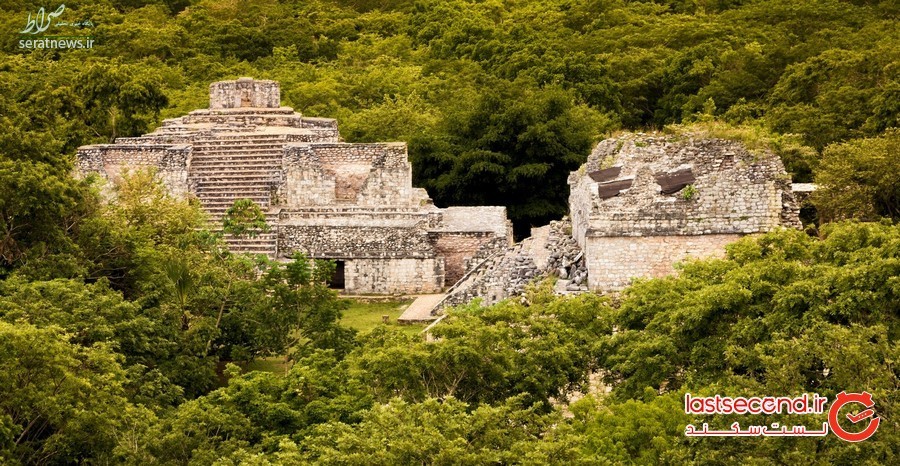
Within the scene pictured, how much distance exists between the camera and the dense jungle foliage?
13.3 metres

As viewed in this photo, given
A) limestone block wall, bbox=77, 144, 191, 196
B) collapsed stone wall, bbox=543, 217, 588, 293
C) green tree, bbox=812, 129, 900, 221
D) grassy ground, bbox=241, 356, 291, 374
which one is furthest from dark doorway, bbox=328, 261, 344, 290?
green tree, bbox=812, 129, 900, 221

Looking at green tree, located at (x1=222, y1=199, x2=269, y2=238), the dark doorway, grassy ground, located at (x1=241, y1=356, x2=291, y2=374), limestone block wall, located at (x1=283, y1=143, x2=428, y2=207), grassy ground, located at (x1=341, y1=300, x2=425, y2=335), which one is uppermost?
limestone block wall, located at (x1=283, y1=143, x2=428, y2=207)

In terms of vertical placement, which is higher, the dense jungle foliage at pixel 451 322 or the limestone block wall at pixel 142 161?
the limestone block wall at pixel 142 161

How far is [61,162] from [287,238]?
667 cm

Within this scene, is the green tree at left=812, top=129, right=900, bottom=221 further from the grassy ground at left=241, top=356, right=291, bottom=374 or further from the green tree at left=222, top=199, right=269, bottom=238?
the green tree at left=222, top=199, right=269, bottom=238

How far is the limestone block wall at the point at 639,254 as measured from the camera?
19484mm

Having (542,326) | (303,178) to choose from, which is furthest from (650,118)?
(542,326)

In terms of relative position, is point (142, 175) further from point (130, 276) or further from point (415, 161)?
point (415, 161)

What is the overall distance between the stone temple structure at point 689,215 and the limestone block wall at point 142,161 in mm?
12209

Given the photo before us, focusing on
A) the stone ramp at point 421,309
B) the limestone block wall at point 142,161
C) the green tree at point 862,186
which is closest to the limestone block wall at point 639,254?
the green tree at point 862,186

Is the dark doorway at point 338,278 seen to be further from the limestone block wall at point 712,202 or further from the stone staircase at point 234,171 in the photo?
the limestone block wall at point 712,202

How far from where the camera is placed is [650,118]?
148 feet

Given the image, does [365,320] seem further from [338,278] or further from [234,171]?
[234,171]

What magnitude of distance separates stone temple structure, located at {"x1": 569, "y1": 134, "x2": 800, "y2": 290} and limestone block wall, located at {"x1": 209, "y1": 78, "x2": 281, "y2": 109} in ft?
46.5
